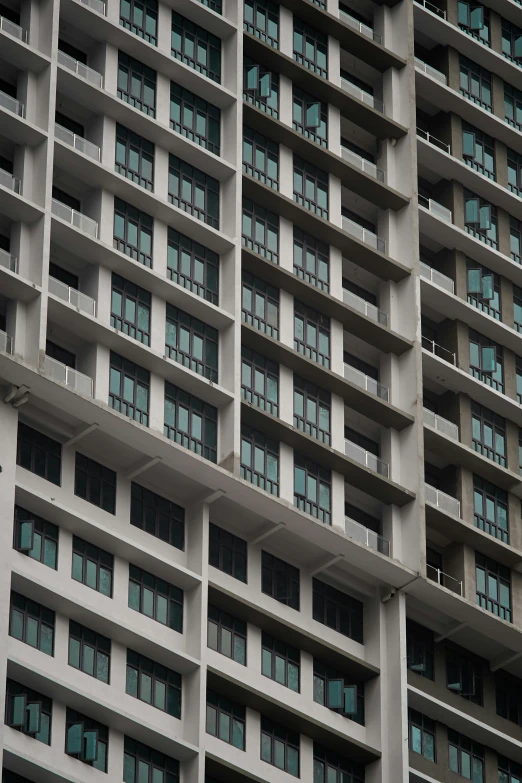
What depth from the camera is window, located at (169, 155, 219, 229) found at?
289 ft

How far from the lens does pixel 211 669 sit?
8250cm

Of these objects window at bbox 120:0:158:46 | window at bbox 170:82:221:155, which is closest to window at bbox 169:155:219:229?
window at bbox 170:82:221:155

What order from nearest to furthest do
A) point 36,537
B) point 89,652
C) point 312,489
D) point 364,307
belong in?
point 36,537
point 89,652
point 312,489
point 364,307

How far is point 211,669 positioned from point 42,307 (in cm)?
1353

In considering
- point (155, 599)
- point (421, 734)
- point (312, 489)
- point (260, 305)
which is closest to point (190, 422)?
point (312, 489)

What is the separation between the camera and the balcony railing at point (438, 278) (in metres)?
94.6

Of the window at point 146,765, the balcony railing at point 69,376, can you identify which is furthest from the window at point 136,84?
the window at point 146,765

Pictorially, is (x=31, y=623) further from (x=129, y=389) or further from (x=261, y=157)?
(x=261, y=157)

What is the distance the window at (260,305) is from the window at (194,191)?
2.50 metres

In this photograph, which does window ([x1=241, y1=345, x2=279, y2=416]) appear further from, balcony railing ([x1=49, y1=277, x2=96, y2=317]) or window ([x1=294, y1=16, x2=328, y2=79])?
window ([x1=294, y1=16, x2=328, y2=79])

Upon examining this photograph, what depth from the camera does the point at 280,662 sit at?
281 feet

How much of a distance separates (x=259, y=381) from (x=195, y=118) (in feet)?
33.2

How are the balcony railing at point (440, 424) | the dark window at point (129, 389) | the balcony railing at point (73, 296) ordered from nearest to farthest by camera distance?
the balcony railing at point (73, 296), the dark window at point (129, 389), the balcony railing at point (440, 424)

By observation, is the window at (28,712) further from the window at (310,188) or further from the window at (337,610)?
the window at (310,188)
